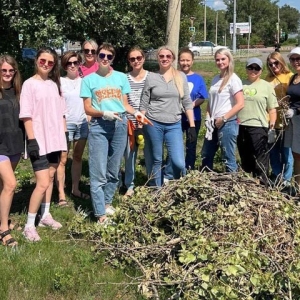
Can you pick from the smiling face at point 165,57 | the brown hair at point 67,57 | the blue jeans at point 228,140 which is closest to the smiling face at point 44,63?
the brown hair at point 67,57

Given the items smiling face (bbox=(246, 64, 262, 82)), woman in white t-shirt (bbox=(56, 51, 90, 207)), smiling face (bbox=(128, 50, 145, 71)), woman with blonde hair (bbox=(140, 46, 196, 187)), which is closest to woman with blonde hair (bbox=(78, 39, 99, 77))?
woman in white t-shirt (bbox=(56, 51, 90, 207))

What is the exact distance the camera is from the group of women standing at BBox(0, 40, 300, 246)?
4645 mm

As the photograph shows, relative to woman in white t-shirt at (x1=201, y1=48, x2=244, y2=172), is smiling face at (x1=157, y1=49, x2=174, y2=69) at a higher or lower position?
higher

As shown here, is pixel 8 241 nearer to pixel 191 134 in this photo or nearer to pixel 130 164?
pixel 130 164

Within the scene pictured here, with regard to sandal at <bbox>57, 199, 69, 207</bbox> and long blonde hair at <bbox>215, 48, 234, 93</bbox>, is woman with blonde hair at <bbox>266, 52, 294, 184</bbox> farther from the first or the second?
sandal at <bbox>57, 199, 69, 207</bbox>

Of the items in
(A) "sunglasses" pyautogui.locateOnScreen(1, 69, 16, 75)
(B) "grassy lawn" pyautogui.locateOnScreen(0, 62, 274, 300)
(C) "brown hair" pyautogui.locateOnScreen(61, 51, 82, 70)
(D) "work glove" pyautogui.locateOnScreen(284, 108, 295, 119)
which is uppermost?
(C) "brown hair" pyautogui.locateOnScreen(61, 51, 82, 70)

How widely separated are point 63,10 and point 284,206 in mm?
8937

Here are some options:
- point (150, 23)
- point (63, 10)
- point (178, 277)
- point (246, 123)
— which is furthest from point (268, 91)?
point (150, 23)

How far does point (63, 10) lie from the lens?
11289mm

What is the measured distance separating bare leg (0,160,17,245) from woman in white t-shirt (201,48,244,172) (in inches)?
87.1

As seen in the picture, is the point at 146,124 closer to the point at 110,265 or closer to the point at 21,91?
the point at 21,91

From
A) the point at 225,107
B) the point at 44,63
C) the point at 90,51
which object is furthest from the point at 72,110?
the point at 225,107

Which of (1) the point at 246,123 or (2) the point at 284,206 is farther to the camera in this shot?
(1) the point at 246,123

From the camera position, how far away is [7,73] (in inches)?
180
